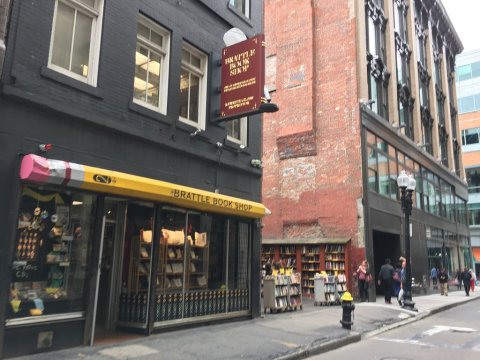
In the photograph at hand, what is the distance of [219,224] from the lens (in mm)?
11406

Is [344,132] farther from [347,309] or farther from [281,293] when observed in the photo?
[347,309]

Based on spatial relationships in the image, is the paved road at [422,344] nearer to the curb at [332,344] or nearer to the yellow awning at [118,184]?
the curb at [332,344]

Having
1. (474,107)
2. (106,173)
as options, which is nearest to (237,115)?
(106,173)

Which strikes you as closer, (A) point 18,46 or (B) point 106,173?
(A) point 18,46

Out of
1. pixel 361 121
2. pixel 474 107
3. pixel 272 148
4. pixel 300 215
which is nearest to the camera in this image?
pixel 361 121

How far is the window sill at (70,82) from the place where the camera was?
7.67m

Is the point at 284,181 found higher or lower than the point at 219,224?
higher

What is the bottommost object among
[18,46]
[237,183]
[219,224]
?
[219,224]

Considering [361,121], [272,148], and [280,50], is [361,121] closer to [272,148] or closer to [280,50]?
[272,148]

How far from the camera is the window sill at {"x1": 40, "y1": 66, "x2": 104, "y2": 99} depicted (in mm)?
7666

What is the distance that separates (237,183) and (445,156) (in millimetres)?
27978

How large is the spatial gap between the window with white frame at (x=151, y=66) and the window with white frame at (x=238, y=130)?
2.58m

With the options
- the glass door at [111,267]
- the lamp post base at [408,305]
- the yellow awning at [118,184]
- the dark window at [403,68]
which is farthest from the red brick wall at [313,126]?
the glass door at [111,267]

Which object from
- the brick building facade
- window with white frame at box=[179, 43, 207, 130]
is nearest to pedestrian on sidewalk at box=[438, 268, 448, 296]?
the brick building facade
